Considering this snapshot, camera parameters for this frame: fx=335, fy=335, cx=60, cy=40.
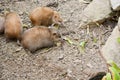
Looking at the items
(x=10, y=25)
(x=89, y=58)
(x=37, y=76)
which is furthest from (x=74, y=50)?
(x=10, y=25)

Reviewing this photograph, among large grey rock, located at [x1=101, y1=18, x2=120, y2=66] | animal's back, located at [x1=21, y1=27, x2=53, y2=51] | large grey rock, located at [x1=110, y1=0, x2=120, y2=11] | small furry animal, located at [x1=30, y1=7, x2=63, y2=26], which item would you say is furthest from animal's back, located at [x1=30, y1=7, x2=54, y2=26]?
large grey rock, located at [x1=101, y1=18, x2=120, y2=66]

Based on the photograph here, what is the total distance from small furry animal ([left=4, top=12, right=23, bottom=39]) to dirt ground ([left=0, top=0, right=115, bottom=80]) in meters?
0.12

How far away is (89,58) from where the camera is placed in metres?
4.43

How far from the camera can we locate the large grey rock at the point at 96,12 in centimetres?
489

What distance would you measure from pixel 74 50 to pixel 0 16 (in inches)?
51.7

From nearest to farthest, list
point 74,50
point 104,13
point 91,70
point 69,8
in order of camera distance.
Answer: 1. point 91,70
2. point 74,50
3. point 104,13
4. point 69,8

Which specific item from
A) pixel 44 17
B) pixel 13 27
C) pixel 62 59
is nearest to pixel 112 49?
pixel 62 59

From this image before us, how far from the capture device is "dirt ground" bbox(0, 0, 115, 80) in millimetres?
4234

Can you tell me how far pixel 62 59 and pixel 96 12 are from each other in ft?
3.21

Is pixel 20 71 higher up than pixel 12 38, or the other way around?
pixel 12 38

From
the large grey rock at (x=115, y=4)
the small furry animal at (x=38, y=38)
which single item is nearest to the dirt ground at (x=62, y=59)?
the small furry animal at (x=38, y=38)

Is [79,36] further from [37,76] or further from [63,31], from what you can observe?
[37,76]

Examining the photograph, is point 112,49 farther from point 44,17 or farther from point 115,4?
point 44,17

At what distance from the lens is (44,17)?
5.04 m
